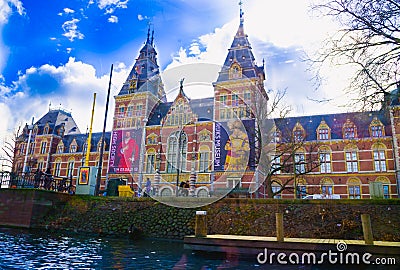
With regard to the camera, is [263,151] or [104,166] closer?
[263,151]

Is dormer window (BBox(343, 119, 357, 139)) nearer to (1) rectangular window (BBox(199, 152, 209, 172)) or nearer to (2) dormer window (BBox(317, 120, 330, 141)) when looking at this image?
(2) dormer window (BBox(317, 120, 330, 141))

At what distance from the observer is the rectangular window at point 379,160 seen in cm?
3105

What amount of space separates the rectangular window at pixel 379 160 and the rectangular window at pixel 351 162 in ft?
6.07

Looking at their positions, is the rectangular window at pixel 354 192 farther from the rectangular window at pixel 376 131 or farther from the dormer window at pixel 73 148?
the dormer window at pixel 73 148

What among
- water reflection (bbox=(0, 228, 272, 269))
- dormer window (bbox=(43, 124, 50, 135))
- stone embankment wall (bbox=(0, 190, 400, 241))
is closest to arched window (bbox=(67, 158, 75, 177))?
dormer window (bbox=(43, 124, 50, 135))

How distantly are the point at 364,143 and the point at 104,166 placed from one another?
33.8 metres

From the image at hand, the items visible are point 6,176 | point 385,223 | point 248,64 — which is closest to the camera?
point 385,223

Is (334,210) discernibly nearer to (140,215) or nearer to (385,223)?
(385,223)

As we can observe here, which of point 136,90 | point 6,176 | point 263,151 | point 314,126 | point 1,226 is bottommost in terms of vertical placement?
point 1,226

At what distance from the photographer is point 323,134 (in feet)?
114

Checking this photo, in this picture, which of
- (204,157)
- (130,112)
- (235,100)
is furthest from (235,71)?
(130,112)

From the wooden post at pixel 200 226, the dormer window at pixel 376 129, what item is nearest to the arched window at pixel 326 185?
the dormer window at pixel 376 129

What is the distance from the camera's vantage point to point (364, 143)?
3225 centimetres

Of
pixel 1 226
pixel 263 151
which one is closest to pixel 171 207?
pixel 263 151
